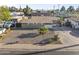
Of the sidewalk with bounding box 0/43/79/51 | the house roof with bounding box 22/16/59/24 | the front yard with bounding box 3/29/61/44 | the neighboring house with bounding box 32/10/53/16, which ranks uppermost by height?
the neighboring house with bounding box 32/10/53/16

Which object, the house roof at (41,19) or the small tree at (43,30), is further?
the house roof at (41,19)

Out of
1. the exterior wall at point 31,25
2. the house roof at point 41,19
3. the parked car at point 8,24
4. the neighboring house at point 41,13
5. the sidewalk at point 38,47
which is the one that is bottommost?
the sidewalk at point 38,47

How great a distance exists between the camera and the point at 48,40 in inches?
220

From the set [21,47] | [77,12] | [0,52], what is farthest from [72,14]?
[0,52]

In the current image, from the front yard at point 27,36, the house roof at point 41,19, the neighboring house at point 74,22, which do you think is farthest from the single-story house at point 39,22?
the neighboring house at point 74,22

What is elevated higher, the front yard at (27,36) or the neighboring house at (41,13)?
the neighboring house at (41,13)

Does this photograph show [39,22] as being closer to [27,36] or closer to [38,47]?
[27,36]

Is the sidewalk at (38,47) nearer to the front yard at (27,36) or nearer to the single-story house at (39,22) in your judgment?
the front yard at (27,36)

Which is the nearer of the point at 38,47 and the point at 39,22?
the point at 38,47

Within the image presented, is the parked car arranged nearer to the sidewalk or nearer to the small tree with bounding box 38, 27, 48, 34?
the sidewalk

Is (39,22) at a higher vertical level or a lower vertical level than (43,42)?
higher

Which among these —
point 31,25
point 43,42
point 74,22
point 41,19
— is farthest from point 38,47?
point 74,22

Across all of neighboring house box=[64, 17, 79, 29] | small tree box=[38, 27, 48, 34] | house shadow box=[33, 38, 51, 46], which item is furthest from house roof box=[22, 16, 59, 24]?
house shadow box=[33, 38, 51, 46]

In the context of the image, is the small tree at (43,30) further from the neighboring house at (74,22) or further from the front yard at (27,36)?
the neighboring house at (74,22)
